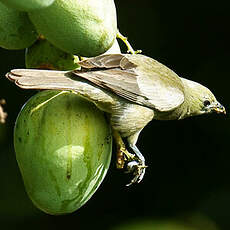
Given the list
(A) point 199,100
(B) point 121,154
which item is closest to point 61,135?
(B) point 121,154

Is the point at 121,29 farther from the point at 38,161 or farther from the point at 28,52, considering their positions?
the point at 38,161

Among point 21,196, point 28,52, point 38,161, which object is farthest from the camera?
point 21,196

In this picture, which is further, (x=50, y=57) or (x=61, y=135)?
(x=50, y=57)

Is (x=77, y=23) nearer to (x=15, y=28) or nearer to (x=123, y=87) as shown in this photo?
(x=15, y=28)

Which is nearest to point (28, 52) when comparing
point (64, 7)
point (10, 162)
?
Answer: point (64, 7)

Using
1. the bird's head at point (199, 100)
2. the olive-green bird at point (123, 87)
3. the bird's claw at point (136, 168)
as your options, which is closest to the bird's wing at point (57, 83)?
the olive-green bird at point (123, 87)

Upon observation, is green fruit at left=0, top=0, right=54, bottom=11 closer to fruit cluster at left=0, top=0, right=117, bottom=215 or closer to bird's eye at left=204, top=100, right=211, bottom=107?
fruit cluster at left=0, top=0, right=117, bottom=215

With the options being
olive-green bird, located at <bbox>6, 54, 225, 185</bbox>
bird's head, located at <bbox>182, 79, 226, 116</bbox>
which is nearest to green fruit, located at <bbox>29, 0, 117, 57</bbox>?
olive-green bird, located at <bbox>6, 54, 225, 185</bbox>
